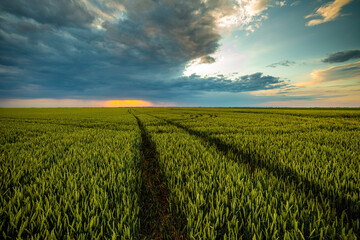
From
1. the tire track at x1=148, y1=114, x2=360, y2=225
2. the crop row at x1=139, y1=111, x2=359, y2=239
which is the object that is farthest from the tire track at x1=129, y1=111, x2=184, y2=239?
the tire track at x1=148, y1=114, x2=360, y2=225

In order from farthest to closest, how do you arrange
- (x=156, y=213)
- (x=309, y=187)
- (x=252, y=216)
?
(x=309, y=187) → (x=156, y=213) → (x=252, y=216)

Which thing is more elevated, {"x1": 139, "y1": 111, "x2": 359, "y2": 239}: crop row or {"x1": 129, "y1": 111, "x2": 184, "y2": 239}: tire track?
{"x1": 139, "y1": 111, "x2": 359, "y2": 239}: crop row

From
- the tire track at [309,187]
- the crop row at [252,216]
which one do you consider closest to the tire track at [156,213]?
the crop row at [252,216]

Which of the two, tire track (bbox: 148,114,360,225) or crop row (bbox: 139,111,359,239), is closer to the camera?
crop row (bbox: 139,111,359,239)

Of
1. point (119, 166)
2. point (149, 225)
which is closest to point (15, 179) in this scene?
point (119, 166)

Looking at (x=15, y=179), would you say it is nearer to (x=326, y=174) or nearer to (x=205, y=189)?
(x=205, y=189)

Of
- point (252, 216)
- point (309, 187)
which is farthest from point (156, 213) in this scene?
point (309, 187)

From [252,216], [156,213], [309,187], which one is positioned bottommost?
[156,213]

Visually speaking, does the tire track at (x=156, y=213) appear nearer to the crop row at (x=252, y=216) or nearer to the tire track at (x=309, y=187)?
the crop row at (x=252, y=216)

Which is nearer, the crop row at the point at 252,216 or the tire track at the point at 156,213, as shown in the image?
the crop row at the point at 252,216

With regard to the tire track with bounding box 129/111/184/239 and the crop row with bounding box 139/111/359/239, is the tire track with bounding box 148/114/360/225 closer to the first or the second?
the crop row with bounding box 139/111/359/239

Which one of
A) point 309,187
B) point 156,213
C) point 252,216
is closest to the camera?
point 252,216

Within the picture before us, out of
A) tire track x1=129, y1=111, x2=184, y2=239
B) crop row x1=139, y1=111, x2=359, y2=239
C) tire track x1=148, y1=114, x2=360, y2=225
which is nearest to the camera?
crop row x1=139, y1=111, x2=359, y2=239

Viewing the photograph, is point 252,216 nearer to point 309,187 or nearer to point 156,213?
point 156,213
